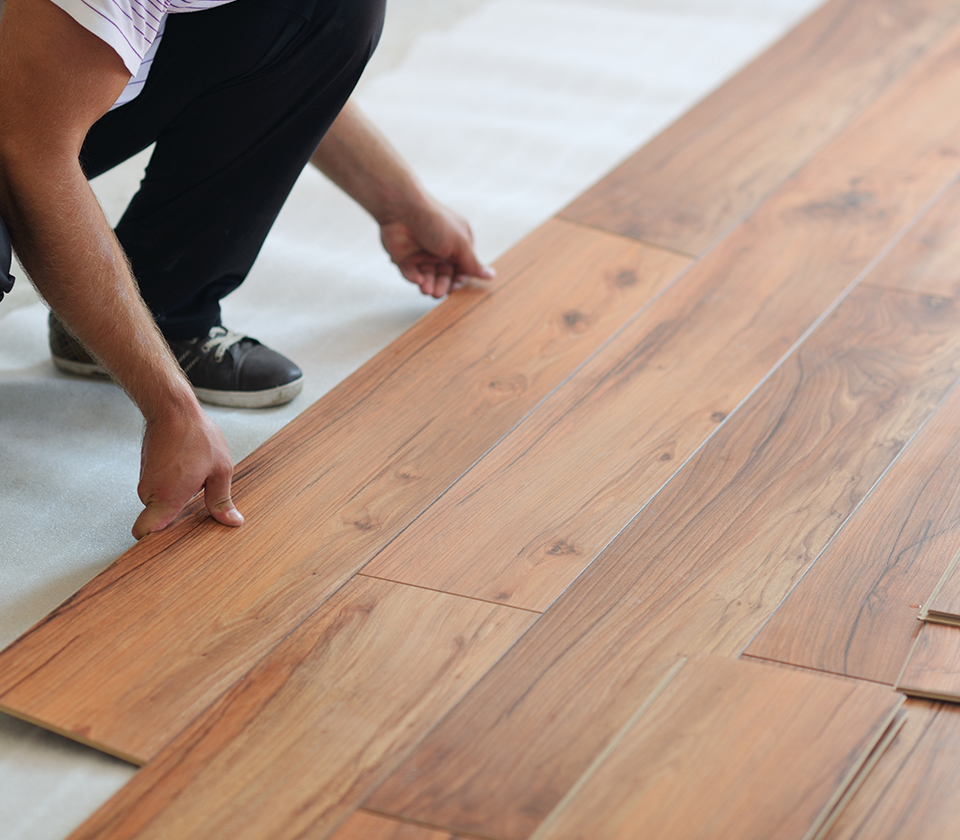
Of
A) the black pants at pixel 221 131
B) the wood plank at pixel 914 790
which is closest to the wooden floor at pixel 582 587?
the wood plank at pixel 914 790

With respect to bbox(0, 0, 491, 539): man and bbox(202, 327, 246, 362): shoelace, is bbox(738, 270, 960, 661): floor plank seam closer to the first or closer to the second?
bbox(0, 0, 491, 539): man

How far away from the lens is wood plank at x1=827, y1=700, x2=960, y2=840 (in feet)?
3.21

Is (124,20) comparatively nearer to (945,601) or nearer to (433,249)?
(433,249)

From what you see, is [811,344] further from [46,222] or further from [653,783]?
[46,222]

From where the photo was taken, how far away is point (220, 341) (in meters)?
1.66

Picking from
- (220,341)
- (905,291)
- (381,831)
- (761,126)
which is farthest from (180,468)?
(761,126)

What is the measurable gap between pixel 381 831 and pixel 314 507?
18.6 inches

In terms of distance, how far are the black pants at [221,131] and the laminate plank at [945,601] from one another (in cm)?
97

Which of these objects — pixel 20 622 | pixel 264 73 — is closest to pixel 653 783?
pixel 20 622

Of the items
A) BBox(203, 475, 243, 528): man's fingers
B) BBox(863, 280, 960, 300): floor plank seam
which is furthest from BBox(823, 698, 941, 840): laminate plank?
BBox(863, 280, 960, 300): floor plank seam

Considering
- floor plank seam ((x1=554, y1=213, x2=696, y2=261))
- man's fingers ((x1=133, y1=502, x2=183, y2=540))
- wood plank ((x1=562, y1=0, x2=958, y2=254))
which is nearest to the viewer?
man's fingers ((x1=133, y1=502, x2=183, y2=540))

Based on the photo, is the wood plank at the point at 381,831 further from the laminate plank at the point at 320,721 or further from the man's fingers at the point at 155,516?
the man's fingers at the point at 155,516

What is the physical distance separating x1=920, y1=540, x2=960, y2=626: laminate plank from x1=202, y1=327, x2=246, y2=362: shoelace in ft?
3.17

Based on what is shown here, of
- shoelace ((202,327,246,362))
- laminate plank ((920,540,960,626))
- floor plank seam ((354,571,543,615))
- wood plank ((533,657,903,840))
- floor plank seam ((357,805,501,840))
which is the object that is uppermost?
shoelace ((202,327,246,362))
